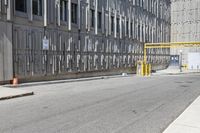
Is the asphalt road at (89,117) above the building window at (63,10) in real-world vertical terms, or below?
below

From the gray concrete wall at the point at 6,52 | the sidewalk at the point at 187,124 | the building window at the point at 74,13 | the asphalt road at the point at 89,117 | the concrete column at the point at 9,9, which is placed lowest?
the asphalt road at the point at 89,117

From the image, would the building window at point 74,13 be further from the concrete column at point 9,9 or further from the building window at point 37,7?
the concrete column at point 9,9

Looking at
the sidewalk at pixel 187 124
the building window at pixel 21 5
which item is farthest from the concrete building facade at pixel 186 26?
the sidewalk at pixel 187 124

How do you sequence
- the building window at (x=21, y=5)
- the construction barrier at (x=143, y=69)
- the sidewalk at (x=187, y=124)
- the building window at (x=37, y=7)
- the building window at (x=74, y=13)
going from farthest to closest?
the construction barrier at (x=143, y=69)
the building window at (x=74, y=13)
the building window at (x=37, y=7)
the building window at (x=21, y=5)
the sidewalk at (x=187, y=124)

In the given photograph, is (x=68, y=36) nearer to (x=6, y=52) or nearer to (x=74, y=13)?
(x=74, y=13)

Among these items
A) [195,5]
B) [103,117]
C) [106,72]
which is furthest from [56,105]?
[195,5]

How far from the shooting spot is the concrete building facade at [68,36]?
21.5m

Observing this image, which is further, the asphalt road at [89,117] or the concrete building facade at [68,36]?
the concrete building facade at [68,36]

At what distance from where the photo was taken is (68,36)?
1101 inches

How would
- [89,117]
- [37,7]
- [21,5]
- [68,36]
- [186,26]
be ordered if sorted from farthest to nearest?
[186,26] → [68,36] → [37,7] → [21,5] → [89,117]

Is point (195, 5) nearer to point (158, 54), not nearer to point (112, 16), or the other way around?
point (158, 54)

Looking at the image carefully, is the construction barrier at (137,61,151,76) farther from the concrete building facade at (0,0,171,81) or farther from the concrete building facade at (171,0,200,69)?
the concrete building facade at (171,0,200,69)

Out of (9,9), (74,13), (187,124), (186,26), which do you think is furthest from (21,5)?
(186,26)

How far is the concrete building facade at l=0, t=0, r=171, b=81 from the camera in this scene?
21469 mm
